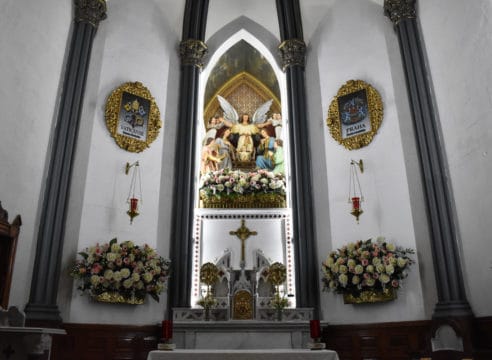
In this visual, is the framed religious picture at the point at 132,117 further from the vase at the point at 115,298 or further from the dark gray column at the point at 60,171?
the vase at the point at 115,298

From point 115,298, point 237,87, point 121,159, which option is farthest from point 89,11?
point 115,298

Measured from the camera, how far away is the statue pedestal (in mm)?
7371

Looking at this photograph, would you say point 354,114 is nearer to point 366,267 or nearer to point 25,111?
point 366,267

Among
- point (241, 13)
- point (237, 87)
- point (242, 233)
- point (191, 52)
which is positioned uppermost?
point (241, 13)

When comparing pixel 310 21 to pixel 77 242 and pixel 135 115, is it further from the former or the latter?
pixel 77 242

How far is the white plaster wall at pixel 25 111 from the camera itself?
615 centimetres

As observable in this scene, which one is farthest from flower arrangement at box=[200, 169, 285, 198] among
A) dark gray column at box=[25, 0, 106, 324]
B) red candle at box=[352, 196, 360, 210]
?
dark gray column at box=[25, 0, 106, 324]

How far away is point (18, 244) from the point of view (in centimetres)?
637

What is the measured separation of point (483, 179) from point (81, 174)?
6222 millimetres

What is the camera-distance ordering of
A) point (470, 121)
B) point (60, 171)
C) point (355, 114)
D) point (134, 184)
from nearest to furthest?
point (470, 121), point (60, 171), point (134, 184), point (355, 114)

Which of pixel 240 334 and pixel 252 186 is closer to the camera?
pixel 240 334

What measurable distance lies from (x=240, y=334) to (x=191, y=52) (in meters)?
5.89

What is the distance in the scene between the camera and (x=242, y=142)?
1041 centimetres

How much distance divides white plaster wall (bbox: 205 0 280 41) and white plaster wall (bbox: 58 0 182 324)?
1.18 metres
